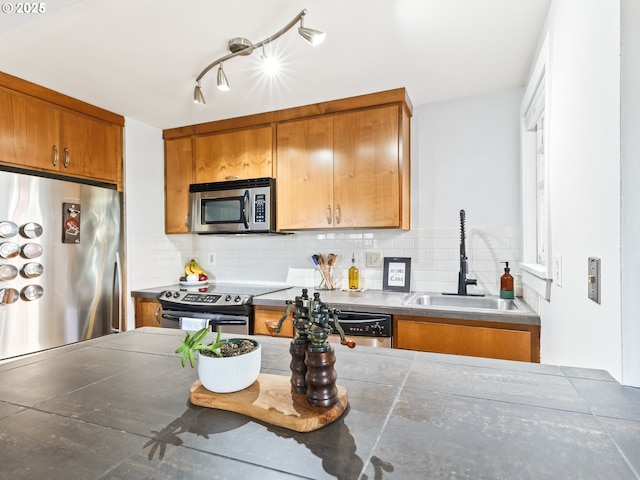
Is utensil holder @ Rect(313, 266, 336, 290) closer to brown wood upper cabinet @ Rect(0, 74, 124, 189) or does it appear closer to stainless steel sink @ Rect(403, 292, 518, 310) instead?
stainless steel sink @ Rect(403, 292, 518, 310)

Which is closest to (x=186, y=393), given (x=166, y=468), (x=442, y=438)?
(x=166, y=468)

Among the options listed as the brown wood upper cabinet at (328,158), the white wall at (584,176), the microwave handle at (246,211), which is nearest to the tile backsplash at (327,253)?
the brown wood upper cabinet at (328,158)

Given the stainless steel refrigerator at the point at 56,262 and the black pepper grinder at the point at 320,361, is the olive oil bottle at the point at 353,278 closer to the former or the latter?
the stainless steel refrigerator at the point at 56,262

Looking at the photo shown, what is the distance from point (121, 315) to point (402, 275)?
7.03 ft

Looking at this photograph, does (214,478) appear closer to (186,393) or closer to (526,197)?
(186,393)

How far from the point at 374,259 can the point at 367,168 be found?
71cm

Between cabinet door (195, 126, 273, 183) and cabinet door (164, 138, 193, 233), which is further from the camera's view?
cabinet door (164, 138, 193, 233)

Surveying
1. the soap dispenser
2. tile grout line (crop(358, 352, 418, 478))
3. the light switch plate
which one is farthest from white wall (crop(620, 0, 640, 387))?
the soap dispenser

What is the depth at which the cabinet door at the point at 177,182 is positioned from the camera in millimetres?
3215

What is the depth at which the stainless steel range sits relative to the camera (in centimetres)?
252

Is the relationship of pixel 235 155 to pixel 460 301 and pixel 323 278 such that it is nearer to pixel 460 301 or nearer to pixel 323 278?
pixel 323 278

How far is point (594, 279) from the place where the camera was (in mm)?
1038

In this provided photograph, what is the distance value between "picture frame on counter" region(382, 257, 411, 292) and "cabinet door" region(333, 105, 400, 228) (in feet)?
1.29

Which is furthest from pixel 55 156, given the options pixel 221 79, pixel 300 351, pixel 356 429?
pixel 356 429
